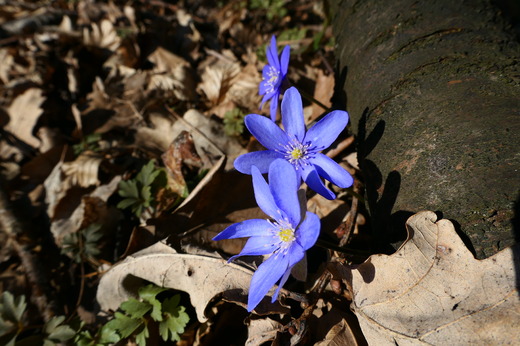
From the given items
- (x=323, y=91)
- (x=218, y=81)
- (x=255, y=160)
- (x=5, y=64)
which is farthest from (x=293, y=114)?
(x=5, y=64)

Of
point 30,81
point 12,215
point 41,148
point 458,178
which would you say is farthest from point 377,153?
point 30,81

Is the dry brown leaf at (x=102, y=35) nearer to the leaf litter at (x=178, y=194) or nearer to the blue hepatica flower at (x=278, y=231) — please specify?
the leaf litter at (x=178, y=194)

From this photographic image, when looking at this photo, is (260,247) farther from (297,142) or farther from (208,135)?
(208,135)

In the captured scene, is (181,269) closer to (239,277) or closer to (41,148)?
(239,277)

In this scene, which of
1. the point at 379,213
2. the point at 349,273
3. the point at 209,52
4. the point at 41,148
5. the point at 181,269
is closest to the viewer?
the point at 349,273

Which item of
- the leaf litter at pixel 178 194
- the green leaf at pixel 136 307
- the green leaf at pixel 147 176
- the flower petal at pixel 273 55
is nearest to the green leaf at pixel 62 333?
the leaf litter at pixel 178 194

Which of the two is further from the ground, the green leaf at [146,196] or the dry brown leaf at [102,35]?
the dry brown leaf at [102,35]
